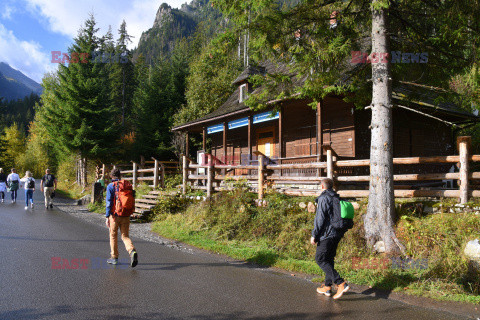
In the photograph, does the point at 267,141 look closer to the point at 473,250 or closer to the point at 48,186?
the point at 48,186

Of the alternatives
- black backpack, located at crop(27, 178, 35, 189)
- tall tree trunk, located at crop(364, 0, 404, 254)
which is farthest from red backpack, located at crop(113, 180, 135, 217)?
black backpack, located at crop(27, 178, 35, 189)

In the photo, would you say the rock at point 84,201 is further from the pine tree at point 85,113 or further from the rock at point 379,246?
the rock at point 379,246

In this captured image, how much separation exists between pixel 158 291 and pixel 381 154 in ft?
16.6

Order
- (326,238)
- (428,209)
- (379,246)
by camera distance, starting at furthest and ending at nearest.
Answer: (428,209)
(379,246)
(326,238)

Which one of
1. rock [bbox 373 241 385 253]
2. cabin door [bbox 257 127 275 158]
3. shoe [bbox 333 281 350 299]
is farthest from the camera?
cabin door [bbox 257 127 275 158]

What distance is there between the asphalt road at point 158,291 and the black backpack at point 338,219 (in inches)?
42.0

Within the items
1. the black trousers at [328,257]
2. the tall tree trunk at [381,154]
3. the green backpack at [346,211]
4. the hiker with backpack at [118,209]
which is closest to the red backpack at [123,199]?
the hiker with backpack at [118,209]

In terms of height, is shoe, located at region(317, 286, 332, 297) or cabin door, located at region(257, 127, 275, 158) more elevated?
cabin door, located at region(257, 127, 275, 158)

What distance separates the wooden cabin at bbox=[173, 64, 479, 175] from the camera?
14250 mm

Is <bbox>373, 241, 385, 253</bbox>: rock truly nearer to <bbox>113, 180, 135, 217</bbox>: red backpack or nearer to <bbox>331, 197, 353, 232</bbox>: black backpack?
<bbox>331, 197, 353, 232</bbox>: black backpack

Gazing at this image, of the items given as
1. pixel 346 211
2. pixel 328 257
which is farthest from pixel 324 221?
pixel 328 257

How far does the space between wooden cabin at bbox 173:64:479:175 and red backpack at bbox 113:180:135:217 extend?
625cm

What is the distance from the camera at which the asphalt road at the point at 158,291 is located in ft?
14.1

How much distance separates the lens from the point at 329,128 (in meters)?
15.2
